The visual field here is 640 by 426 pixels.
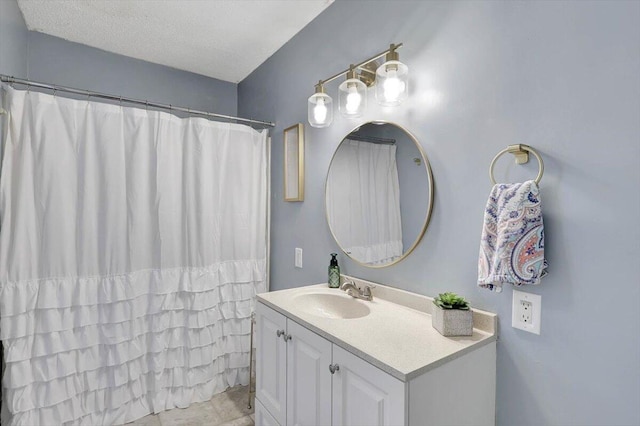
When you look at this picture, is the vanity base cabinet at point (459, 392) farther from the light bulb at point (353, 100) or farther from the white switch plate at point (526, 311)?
the light bulb at point (353, 100)

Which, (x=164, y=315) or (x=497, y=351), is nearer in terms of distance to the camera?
(x=497, y=351)

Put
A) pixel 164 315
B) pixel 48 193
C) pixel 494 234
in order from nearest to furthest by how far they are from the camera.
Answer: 1. pixel 494 234
2. pixel 48 193
3. pixel 164 315

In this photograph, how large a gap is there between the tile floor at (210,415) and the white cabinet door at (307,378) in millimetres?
836

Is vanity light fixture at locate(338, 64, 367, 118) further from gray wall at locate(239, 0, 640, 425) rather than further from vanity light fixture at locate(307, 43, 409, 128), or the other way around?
gray wall at locate(239, 0, 640, 425)

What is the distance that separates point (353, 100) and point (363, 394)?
1.26 meters

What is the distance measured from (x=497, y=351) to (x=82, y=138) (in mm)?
2269

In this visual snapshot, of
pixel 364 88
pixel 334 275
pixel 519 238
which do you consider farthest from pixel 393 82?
pixel 334 275

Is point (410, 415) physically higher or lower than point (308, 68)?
lower

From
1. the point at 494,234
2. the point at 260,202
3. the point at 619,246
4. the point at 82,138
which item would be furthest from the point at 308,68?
the point at 619,246

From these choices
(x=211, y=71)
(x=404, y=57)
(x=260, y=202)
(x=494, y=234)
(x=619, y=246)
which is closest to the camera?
(x=619, y=246)

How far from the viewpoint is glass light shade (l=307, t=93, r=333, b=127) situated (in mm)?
1736

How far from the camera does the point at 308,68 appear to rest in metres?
2.05

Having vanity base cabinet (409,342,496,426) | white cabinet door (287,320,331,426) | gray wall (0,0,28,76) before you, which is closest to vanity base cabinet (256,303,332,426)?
white cabinet door (287,320,331,426)

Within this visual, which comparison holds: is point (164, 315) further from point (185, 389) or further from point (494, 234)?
point (494, 234)
